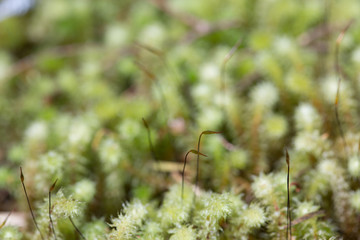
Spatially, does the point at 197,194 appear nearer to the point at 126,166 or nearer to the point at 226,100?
the point at 126,166

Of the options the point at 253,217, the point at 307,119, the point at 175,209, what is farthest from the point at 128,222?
the point at 307,119

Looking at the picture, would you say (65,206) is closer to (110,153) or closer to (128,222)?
(128,222)

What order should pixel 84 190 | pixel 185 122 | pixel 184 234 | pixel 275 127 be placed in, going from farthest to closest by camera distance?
pixel 185 122 → pixel 275 127 → pixel 84 190 → pixel 184 234

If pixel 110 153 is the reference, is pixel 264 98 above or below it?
above

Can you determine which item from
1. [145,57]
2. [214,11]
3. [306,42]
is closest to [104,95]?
[145,57]

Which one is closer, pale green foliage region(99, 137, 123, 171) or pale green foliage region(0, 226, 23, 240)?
pale green foliage region(0, 226, 23, 240)

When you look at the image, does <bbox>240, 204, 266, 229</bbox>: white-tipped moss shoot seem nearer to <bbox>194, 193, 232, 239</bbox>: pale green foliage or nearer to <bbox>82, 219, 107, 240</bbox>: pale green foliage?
<bbox>194, 193, 232, 239</bbox>: pale green foliage

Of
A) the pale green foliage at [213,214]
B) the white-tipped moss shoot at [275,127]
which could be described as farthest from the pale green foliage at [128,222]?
the white-tipped moss shoot at [275,127]

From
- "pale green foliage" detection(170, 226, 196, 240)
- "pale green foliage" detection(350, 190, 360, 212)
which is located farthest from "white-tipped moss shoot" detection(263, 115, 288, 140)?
"pale green foliage" detection(170, 226, 196, 240)
